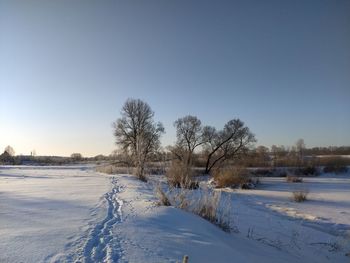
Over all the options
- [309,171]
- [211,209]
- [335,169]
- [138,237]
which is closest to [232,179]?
[309,171]

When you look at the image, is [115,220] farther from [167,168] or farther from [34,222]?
[167,168]

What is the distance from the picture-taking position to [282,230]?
814 cm

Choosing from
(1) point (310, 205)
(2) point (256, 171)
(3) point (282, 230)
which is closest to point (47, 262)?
(3) point (282, 230)

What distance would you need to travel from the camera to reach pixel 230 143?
45.4 meters

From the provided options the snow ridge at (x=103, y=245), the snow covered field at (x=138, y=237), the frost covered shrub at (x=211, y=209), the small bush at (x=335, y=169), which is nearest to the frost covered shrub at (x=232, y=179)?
the snow covered field at (x=138, y=237)

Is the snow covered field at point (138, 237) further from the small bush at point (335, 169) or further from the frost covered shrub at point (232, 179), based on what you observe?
the small bush at point (335, 169)

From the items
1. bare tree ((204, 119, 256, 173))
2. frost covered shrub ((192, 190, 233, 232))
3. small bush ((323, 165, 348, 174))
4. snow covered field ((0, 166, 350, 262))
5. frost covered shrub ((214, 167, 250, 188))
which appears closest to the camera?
snow covered field ((0, 166, 350, 262))

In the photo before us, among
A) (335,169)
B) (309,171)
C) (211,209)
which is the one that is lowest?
(211,209)

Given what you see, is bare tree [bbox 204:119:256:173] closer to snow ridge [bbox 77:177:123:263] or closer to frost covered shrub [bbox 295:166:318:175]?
frost covered shrub [bbox 295:166:318:175]

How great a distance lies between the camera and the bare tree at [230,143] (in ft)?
148

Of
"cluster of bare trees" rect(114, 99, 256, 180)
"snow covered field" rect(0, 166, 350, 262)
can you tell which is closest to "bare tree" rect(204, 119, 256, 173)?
"cluster of bare trees" rect(114, 99, 256, 180)

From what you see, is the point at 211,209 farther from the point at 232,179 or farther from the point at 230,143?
the point at 230,143

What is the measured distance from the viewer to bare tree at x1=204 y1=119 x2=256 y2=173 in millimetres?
45062

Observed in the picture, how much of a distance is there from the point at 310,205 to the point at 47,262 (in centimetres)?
1224
